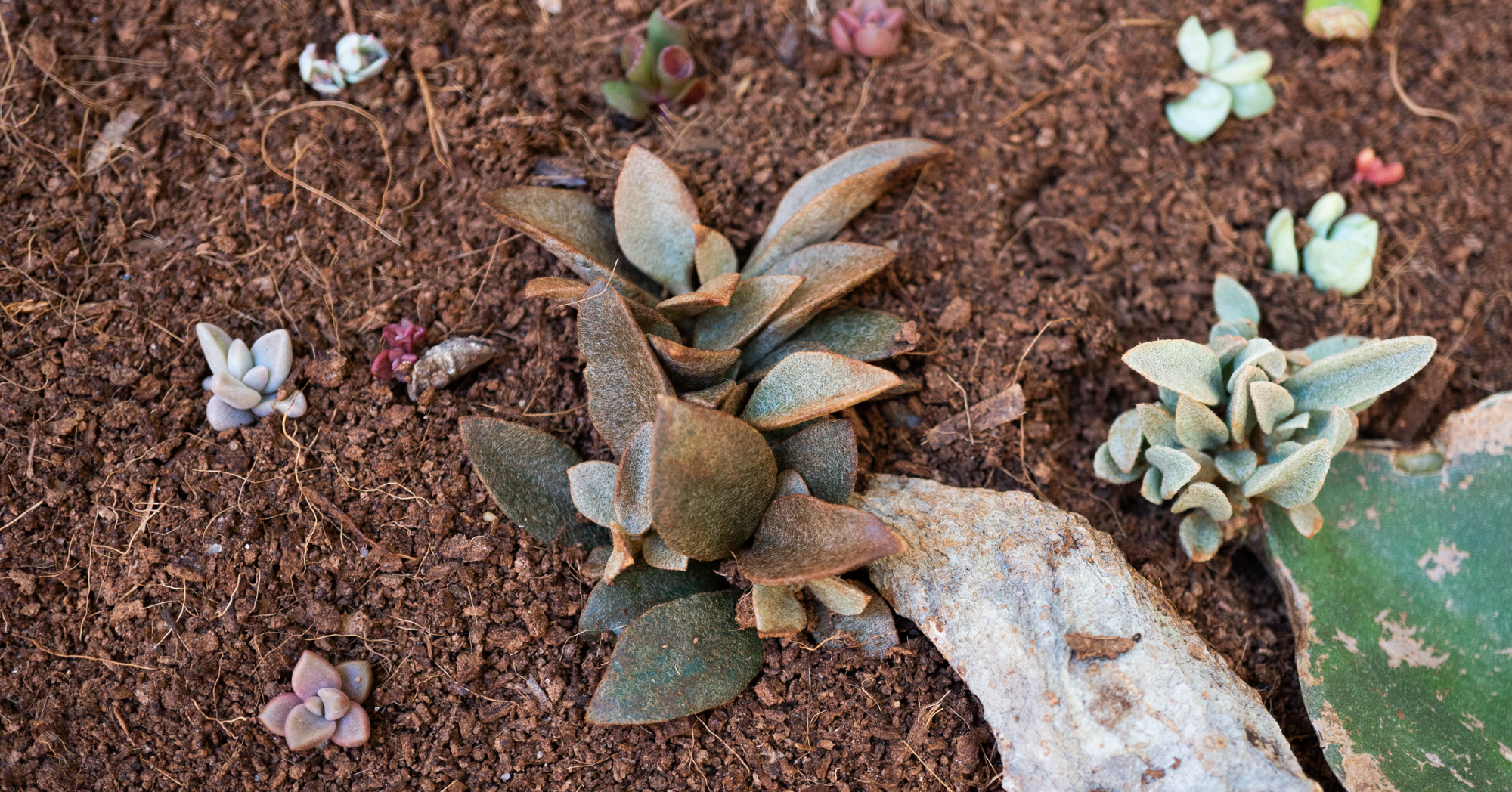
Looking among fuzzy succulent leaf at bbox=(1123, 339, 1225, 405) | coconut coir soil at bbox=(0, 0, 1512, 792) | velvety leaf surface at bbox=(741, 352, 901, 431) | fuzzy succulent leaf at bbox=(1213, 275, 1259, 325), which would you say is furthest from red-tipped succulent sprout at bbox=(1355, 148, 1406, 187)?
velvety leaf surface at bbox=(741, 352, 901, 431)

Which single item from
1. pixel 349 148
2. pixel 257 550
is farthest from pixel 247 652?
pixel 349 148

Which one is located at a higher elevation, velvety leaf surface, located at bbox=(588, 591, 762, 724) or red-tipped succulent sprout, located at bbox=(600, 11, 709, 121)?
red-tipped succulent sprout, located at bbox=(600, 11, 709, 121)

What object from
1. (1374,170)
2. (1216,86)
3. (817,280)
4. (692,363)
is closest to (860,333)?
(817,280)

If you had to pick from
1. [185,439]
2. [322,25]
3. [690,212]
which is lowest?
[185,439]

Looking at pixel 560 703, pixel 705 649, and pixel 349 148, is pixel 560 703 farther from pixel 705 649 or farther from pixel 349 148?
pixel 349 148

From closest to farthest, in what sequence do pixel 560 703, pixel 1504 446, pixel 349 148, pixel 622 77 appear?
pixel 560 703
pixel 1504 446
pixel 349 148
pixel 622 77

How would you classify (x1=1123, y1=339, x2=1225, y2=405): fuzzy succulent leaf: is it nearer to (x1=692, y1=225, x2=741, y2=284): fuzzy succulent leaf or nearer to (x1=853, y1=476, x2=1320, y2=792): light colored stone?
(x1=853, y1=476, x2=1320, y2=792): light colored stone
